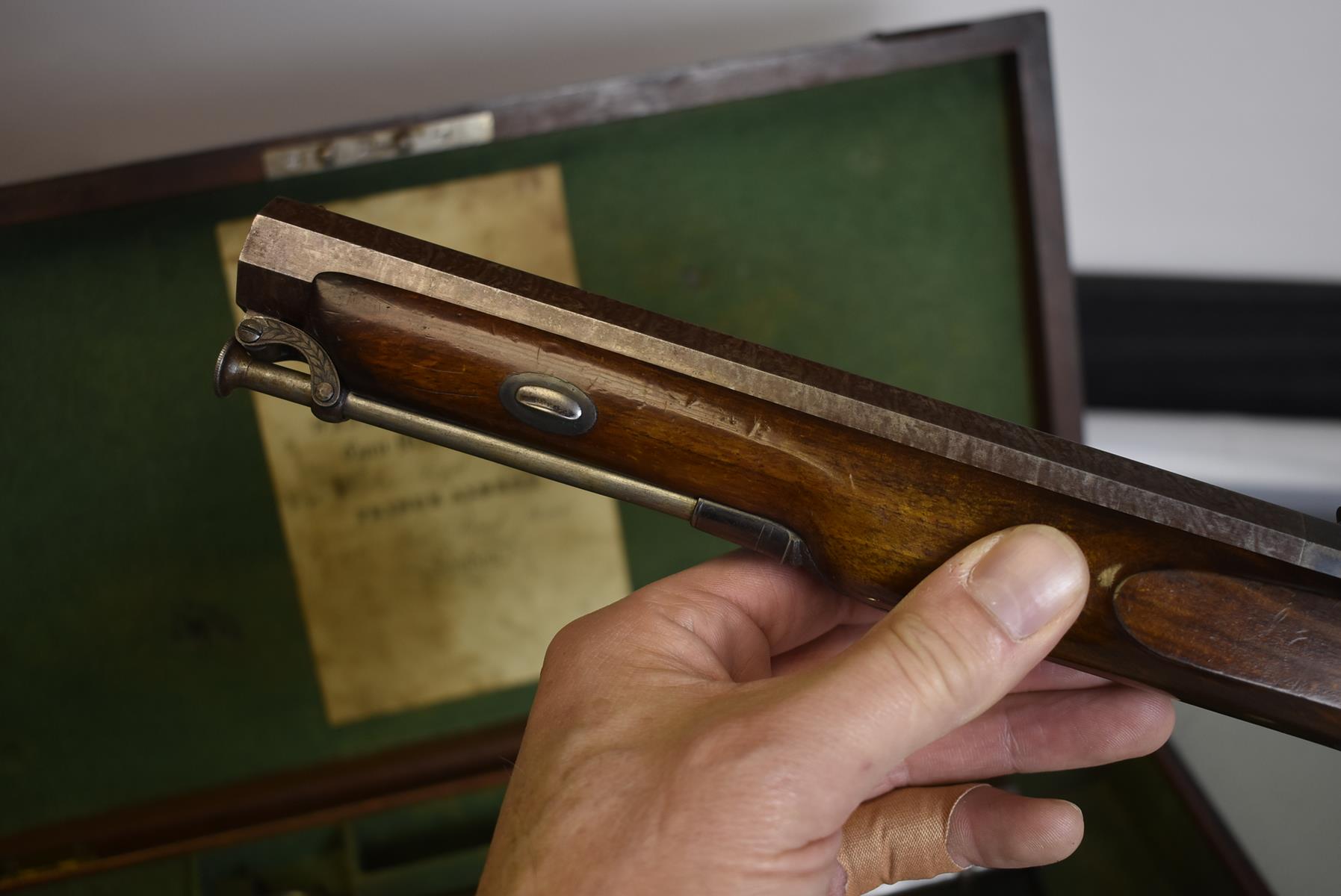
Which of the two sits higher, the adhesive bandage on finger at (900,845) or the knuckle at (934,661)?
the knuckle at (934,661)

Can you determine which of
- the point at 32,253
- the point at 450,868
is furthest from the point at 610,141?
the point at 450,868

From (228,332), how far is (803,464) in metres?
1.11

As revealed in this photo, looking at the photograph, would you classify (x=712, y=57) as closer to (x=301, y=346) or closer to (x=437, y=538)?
(x=437, y=538)

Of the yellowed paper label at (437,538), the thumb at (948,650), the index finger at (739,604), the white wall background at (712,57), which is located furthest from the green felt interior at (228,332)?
the thumb at (948,650)

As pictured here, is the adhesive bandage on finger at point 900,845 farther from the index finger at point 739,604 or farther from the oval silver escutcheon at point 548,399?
the oval silver escutcheon at point 548,399

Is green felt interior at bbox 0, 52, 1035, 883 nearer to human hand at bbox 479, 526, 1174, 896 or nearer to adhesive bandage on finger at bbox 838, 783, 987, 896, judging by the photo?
adhesive bandage on finger at bbox 838, 783, 987, 896

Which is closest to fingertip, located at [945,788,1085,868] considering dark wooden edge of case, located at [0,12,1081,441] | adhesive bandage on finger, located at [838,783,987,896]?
adhesive bandage on finger, located at [838,783,987,896]

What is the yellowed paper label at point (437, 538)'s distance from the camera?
1.62 meters

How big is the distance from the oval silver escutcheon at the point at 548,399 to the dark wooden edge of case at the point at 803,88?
0.72 metres

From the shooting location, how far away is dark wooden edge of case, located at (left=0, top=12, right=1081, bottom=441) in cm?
147

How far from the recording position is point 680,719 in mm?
929

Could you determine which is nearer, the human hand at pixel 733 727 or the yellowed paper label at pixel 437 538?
the human hand at pixel 733 727

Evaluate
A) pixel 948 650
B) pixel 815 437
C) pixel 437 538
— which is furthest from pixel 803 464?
pixel 437 538

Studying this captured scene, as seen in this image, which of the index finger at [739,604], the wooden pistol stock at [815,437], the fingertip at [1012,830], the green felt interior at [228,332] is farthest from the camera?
the green felt interior at [228,332]
